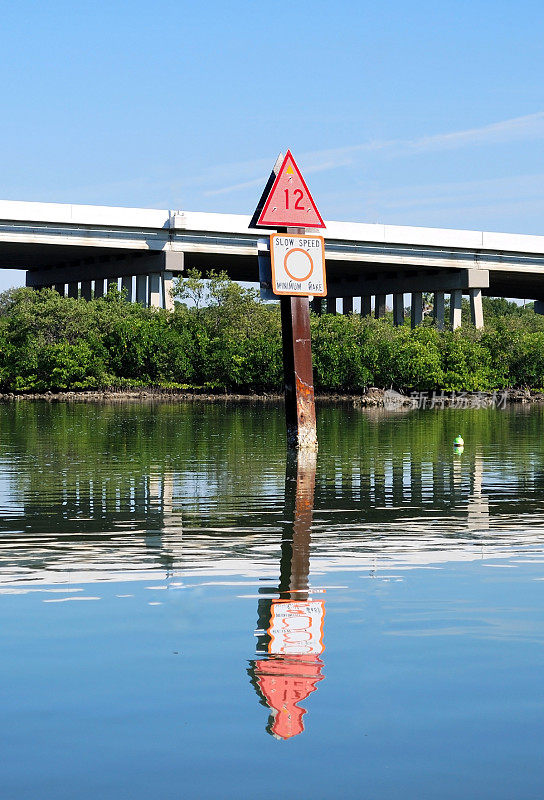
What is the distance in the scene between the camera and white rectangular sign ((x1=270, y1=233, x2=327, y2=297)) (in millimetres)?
25781

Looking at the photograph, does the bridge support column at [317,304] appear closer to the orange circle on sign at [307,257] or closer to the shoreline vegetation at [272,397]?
the shoreline vegetation at [272,397]

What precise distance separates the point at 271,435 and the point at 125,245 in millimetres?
45501

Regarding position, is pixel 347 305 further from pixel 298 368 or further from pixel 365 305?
pixel 298 368

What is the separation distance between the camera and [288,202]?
2592 cm

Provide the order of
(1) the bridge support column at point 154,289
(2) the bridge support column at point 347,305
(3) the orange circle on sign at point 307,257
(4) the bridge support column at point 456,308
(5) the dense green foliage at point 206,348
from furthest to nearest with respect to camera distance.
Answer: (2) the bridge support column at point 347,305 < (4) the bridge support column at point 456,308 < (1) the bridge support column at point 154,289 < (5) the dense green foliage at point 206,348 < (3) the orange circle on sign at point 307,257

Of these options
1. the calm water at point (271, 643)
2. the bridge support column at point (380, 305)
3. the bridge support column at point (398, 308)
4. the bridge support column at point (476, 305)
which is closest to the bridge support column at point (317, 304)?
the bridge support column at point (380, 305)

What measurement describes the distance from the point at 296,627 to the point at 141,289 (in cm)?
7652

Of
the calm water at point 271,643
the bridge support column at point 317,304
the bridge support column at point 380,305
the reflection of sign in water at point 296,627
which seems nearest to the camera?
the calm water at point 271,643

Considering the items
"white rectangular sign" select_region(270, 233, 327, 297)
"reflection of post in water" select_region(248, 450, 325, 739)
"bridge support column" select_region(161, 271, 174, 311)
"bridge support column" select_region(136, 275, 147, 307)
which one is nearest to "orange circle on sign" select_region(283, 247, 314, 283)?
"white rectangular sign" select_region(270, 233, 327, 297)

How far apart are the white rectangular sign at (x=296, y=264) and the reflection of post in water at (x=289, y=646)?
1436 cm

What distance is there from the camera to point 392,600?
909 centimetres

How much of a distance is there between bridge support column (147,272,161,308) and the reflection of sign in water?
243 ft

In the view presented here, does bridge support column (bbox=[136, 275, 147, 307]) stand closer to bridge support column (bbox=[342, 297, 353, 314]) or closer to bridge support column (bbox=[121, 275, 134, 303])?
bridge support column (bbox=[121, 275, 134, 303])

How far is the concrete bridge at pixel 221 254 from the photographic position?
75062 mm
